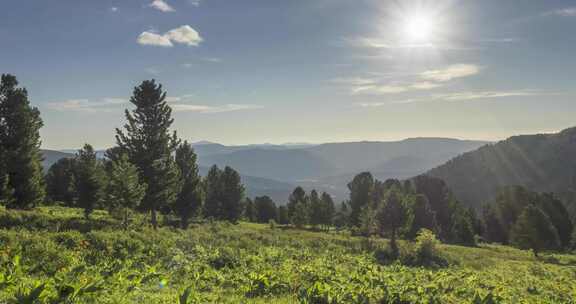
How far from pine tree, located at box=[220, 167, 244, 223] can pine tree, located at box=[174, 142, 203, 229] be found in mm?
21356

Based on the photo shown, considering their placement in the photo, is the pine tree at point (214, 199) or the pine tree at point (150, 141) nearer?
the pine tree at point (150, 141)

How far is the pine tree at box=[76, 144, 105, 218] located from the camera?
42594 millimetres

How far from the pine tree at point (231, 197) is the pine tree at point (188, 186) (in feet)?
70.1

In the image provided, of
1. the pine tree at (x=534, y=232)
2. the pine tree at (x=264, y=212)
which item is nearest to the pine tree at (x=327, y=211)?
the pine tree at (x=264, y=212)

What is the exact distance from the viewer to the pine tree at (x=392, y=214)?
156 ft

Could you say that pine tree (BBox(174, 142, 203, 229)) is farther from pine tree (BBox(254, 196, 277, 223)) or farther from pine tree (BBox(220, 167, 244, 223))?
pine tree (BBox(254, 196, 277, 223))

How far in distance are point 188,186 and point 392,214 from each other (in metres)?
32.0

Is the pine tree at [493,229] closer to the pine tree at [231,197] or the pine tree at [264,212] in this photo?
the pine tree at [264,212]

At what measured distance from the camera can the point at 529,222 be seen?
60375 millimetres

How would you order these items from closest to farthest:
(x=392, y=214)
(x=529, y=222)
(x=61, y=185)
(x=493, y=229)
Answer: (x=392, y=214) → (x=529, y=222) → (x=61, y=185) → (x=493, y=229)

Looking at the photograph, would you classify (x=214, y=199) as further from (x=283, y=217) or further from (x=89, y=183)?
(x=89, y=183)

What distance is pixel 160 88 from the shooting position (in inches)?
1555

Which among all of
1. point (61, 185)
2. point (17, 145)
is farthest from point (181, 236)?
point (61, 185)

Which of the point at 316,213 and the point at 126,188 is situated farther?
the point at 316,213
